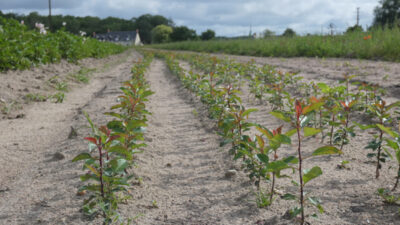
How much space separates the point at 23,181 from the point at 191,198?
1373 mm

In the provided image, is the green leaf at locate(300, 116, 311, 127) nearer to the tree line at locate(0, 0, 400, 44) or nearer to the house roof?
the tree line at locate(0, 0, 400, 44)

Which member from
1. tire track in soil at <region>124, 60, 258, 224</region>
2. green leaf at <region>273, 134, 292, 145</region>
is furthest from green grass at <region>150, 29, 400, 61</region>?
green leaf at <region>273, 134, 292, 145</region>

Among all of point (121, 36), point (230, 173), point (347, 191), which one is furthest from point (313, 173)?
point (121, 36)

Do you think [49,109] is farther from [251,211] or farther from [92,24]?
[92,24]

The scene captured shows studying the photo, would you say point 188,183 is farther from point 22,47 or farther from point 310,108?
point 22,47

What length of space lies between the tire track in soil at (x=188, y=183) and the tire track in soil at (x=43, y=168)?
43 centimetres

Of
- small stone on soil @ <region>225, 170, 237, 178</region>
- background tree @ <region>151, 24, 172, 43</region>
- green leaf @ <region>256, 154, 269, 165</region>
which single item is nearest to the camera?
green leaf @ <region>256, 154, 269, 165</region>

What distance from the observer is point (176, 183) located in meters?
2.48

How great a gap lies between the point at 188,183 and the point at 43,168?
1.32m

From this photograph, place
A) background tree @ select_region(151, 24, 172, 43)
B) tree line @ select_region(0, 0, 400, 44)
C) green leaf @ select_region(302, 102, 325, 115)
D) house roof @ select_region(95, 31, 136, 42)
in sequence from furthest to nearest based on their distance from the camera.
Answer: house roof @ select_region(95, 31, 136, 42), background tree @ select_region(151, 24, 172, 43), tree line @ select_region(0, 0, 400, 44), green leaf @ select_region(302, 102, 325, 115)

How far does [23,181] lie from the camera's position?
254 cm

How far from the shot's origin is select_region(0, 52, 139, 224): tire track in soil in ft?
6.64

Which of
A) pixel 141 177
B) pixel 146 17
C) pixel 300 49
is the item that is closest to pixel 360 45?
pixel 300 49

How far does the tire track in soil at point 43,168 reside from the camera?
203 cm
